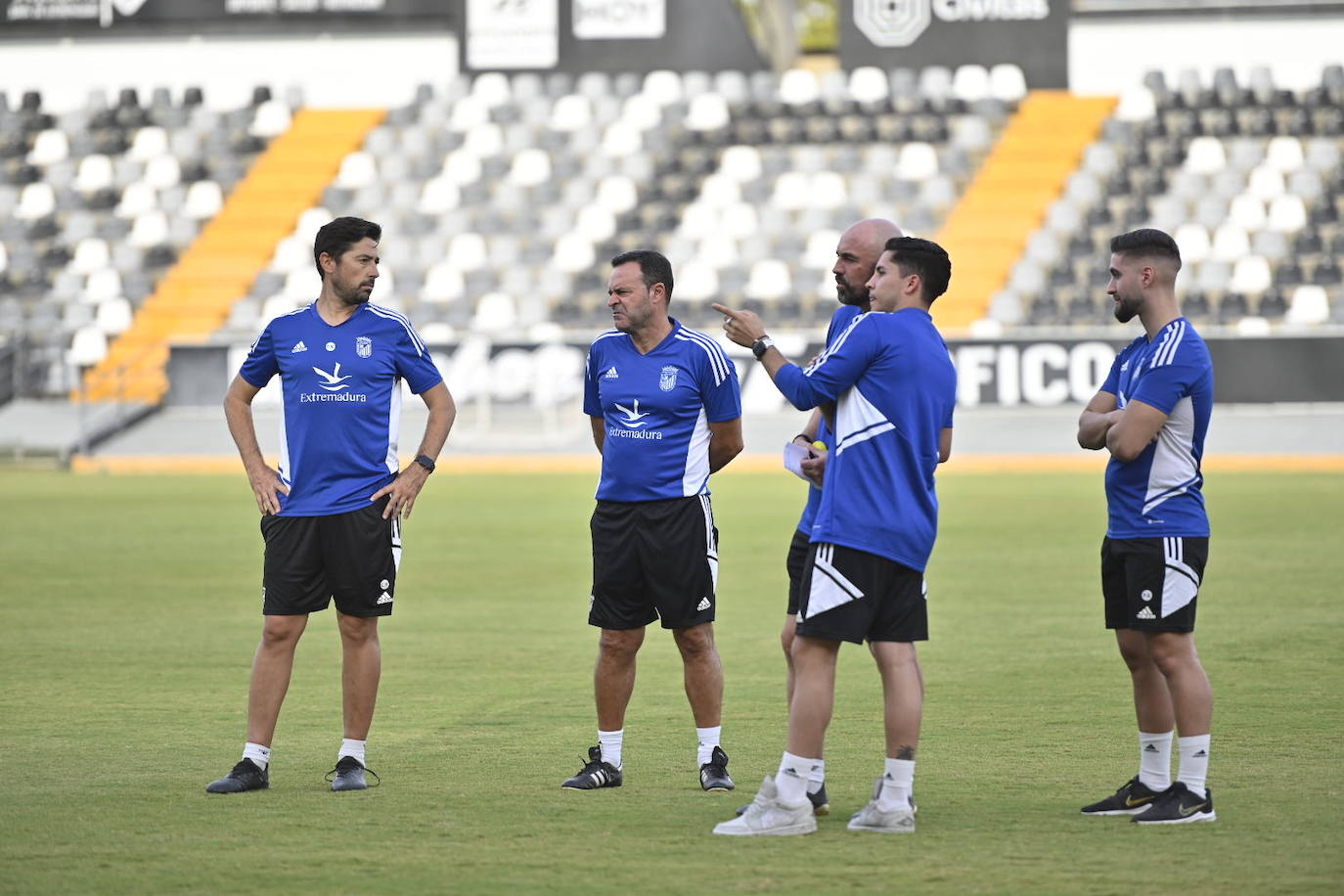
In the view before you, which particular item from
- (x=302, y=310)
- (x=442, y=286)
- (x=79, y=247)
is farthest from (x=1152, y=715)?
(x=79, y=247)

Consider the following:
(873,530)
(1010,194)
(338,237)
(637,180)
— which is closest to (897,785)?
(873,530)

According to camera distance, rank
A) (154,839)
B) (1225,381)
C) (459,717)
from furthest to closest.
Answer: (1225,381) → (459,717) → (154,839)

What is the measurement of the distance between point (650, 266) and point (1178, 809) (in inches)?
106

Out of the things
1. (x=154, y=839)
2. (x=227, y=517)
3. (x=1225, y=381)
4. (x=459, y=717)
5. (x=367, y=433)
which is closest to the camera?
(x=154, y=839)

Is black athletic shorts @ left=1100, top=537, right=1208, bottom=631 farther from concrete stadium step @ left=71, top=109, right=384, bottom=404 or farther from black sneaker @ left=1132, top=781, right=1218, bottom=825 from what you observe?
concrete stadium step @ left=71, top=109, right=384, bottom=404

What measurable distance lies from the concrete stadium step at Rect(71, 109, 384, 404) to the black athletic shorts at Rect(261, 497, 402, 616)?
2206 cm

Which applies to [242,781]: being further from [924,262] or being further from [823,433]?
[924,262]

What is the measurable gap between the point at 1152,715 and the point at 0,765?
4.27 metres

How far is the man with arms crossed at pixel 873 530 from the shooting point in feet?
19.7

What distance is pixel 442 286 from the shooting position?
3147 cm

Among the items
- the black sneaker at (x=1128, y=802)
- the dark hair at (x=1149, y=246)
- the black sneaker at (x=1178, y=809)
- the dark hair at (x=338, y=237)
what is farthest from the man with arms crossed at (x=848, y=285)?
the dark hair at (x=338, y=237)

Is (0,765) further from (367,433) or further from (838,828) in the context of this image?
(838,828)

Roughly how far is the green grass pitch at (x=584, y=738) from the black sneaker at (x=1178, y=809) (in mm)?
68

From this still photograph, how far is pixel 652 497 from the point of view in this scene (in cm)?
705
